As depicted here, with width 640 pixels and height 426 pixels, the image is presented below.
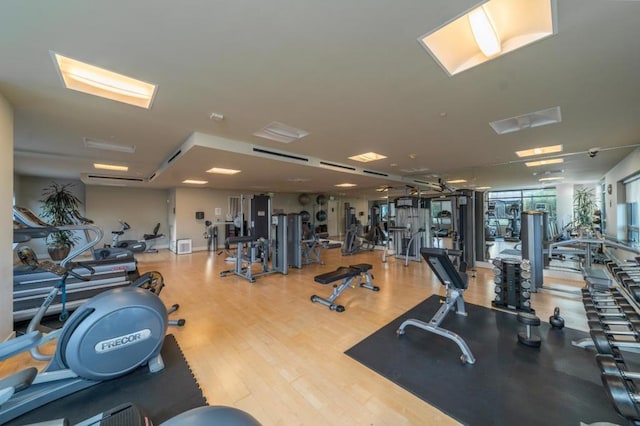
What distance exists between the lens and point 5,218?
227 cm

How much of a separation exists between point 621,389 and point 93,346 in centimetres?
325

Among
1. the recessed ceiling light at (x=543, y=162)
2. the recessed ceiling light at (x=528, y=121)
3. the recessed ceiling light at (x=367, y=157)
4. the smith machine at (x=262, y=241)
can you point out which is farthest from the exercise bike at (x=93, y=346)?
the recessed ceiling light at (x=543, y=162)

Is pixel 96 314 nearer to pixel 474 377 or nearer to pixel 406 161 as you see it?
pixel 474 377

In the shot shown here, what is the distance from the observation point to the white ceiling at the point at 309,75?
4.74 ft

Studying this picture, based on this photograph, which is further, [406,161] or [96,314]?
[406,161]

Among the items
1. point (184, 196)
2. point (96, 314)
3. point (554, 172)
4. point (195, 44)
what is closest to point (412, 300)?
point (96, 314)

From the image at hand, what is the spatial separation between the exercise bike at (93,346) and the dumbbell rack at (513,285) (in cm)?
422

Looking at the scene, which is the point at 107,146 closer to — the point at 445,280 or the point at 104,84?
the point at 104,84

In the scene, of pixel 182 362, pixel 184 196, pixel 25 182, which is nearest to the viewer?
pixel 182 362

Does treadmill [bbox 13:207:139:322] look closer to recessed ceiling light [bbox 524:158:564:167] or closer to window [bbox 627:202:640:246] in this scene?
recessed ceiling light [bbox 524:158:564:167]

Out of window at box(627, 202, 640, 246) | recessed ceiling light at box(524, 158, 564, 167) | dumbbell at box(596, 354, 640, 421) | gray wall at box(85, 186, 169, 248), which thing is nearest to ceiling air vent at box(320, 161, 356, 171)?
recessed ceiling light at box(524, 158, 564, 167)

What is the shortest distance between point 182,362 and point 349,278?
7.39ft

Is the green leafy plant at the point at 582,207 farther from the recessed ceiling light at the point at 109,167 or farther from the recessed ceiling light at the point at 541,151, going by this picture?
the recessed ceiling light at the point at 109,167

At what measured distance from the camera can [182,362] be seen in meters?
2.16
